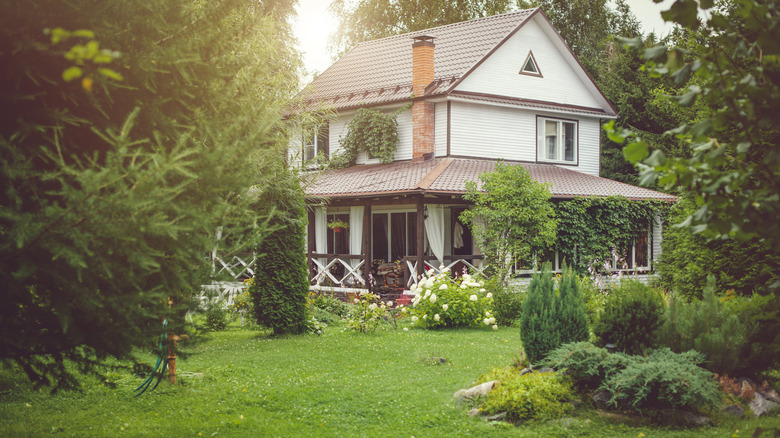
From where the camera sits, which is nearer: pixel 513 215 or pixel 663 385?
pixel 663 385

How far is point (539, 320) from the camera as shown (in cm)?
780

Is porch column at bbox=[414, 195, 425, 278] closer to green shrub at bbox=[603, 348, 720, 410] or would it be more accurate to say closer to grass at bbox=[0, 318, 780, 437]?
grass at bbox=[0, 318, 780, 437]

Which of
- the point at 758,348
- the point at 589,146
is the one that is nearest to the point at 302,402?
the point at 758,348

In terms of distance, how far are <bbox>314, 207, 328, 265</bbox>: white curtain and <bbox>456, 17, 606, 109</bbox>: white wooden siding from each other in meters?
6.17

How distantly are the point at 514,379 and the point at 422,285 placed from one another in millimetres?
6968

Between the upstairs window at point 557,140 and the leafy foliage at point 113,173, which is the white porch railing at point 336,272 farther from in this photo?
the leafy foliage at point 113,173

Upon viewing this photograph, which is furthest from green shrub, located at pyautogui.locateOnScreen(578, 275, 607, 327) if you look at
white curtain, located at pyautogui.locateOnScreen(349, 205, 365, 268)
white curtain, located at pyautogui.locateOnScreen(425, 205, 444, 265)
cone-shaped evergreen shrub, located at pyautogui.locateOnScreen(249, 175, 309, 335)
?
white curtain, located at pyautogui.locateOnScreen(349, 205, 365, 268)

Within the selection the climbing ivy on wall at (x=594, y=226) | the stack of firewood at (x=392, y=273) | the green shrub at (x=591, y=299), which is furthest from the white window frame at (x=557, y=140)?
the green shrub at (x=591, y=299)

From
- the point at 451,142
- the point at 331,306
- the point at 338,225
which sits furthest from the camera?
the point at 338,225

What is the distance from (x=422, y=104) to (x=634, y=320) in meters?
14.9

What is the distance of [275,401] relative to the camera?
24.9 feet

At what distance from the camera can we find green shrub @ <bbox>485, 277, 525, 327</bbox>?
14344 millimetres

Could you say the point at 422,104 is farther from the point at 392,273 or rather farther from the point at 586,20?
the point at 586,20

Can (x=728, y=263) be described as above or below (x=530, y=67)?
below
